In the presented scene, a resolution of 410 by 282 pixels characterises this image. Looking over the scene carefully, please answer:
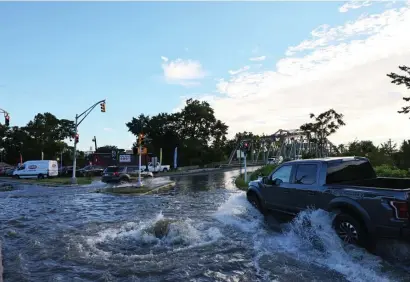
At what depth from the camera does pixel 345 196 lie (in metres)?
7.03

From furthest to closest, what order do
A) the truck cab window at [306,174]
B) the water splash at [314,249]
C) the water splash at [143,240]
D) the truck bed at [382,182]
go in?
1. the truck cab window at [306,174]
2. the truck bed at [382,182]
3. the water splash at [143,240]
4. the water splash at [314,249]

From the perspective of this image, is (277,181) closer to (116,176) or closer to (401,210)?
(401,210)

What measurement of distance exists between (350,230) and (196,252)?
10.5 ft

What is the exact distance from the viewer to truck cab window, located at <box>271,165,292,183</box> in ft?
30.0

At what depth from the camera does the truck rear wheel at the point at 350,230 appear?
661cm

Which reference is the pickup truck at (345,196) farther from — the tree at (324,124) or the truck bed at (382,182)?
the tree at (324,124)

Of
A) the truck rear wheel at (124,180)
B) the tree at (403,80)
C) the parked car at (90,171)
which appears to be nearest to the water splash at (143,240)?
the tree at (403,80)

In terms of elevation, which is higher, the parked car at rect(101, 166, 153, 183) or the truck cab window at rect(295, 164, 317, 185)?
the truck cab window at rect(295, 164, 317, 185)

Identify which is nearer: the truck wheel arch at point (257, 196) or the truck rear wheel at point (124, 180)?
the truck wheel arch at point (257, 196)

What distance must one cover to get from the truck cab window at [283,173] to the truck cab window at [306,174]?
383 millimetres

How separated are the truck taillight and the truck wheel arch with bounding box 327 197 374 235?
1.79ft

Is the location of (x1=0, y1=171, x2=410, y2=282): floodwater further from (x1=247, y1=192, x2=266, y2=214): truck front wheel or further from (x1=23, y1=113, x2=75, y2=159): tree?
(x1=23, y1=113, x2=75, y2=159): tree

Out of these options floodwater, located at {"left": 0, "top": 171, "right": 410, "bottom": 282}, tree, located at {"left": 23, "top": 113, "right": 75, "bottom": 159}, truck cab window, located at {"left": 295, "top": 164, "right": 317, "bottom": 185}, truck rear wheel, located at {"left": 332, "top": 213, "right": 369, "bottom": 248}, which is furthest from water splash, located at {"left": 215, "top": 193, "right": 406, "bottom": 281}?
tree, located at {"left": 23, "top": 113, "right": 75, "bottom": 159}

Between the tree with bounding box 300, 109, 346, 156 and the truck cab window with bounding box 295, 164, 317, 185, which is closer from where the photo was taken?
the truck cab window with bounding box 295, 164, 317, 185
